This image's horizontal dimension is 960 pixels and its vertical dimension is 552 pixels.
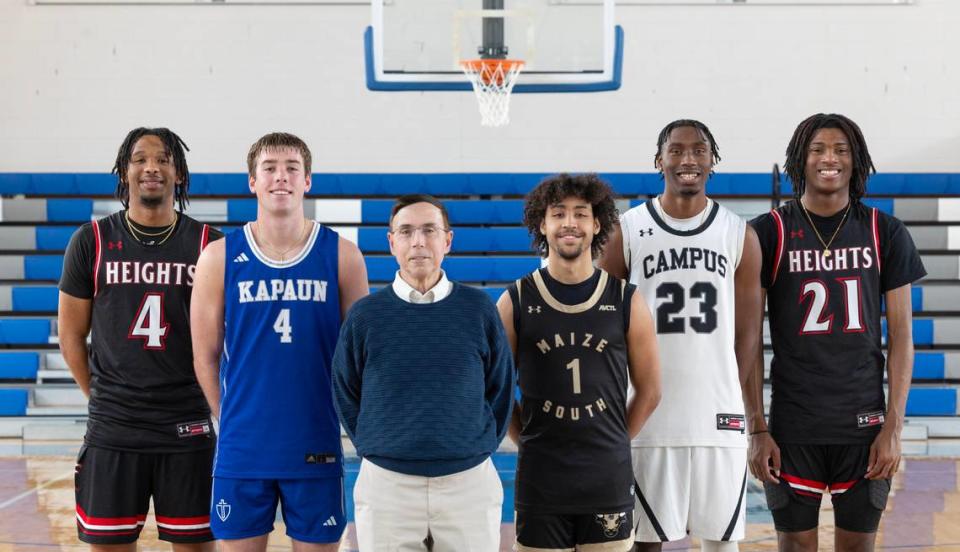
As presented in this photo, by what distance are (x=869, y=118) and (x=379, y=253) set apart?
4906 millimetres

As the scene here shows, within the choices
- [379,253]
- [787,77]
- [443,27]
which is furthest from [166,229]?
[787,77]

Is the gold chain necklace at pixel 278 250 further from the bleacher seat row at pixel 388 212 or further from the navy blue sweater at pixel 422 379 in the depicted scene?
the bleacher seat row at pixel 388 212

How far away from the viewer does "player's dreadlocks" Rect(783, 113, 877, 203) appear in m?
3.36

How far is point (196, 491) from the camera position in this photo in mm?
3225

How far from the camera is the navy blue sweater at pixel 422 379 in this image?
8.95 feet

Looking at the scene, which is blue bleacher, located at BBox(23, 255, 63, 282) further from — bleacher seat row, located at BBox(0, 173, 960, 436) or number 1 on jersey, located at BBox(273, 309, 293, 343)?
number 1 on jersey, located at BBox(273, 309, 293, 343)

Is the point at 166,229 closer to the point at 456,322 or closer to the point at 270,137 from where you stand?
the point at 270,137

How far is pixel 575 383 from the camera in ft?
9.69

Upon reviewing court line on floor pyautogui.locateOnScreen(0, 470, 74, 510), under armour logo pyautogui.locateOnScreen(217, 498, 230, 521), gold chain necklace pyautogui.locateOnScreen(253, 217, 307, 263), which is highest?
gold chain necklace pyautogui.locateOnScreen(253, 217, 307, 263)

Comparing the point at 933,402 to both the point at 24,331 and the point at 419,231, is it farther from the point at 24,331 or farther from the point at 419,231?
the point at 24,331

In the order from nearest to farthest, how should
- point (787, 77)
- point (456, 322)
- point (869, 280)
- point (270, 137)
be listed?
point (456, 322), point (270, 137), point (869, 280), point (787, 77)

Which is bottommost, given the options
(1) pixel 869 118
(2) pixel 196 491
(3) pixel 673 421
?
(2) pixel 196 491

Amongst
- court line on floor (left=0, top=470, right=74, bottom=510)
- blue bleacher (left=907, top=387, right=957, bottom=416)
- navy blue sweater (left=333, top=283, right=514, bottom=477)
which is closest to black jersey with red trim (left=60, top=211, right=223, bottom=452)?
navy blue sweater (left=333, top=283, right=514, bottom=477)

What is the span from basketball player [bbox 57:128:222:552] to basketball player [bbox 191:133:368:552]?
26 cm
